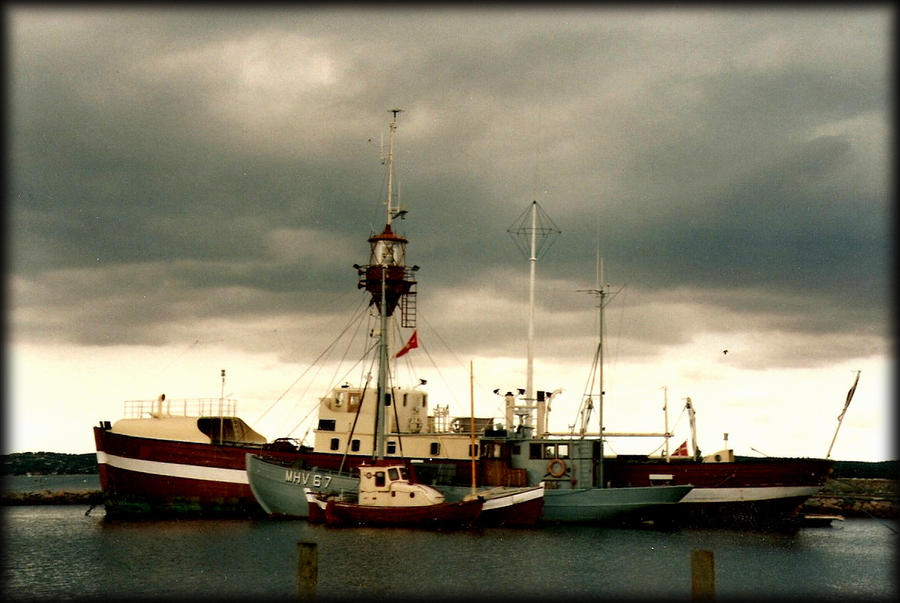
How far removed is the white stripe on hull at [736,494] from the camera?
53.2 metres

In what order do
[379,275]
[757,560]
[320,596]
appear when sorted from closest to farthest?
[320,596] → [757,560] → [379,275]

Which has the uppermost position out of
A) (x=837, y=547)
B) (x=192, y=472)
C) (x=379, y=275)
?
(x=379, y=275)

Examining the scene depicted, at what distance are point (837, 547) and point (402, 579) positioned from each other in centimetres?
2577

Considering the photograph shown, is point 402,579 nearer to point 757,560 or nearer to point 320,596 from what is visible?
point 320,596

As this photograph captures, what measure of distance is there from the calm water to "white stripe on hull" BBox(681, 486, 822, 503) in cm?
294

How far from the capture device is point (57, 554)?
133 feet

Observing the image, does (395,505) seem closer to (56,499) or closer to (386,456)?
(386,456)

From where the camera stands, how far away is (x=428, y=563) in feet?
117

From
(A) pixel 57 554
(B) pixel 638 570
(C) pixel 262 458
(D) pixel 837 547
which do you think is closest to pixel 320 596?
(B) pixel 638 570

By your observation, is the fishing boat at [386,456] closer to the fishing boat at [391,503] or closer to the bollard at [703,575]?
the fishing boat at [391,503]

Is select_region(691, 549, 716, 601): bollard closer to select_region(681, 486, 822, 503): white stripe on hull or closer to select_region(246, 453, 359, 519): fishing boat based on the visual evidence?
select_region(246, 453, 359, 519): fishing boat

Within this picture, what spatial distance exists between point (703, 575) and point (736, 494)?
3410 cm

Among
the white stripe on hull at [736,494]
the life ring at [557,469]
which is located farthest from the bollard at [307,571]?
the white stripe on hull at [736,494]

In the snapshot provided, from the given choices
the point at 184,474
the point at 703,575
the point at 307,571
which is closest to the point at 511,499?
the point at 184,474
